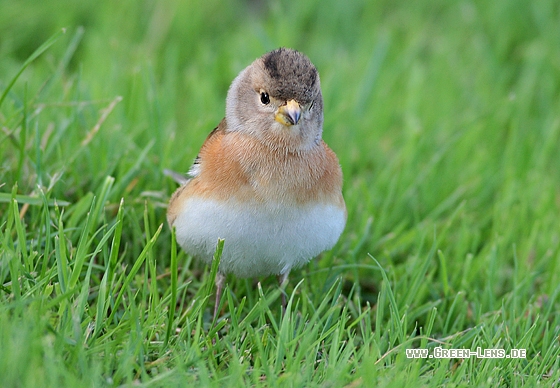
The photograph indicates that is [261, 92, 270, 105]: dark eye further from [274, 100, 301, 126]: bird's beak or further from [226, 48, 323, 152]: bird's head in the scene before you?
[274, 100, 301, 126]: bird's beak

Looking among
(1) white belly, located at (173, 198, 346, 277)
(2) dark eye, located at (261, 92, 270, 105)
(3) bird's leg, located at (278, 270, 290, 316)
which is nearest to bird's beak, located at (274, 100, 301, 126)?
(2) dark eye, located at (261, 92, 270, 105)

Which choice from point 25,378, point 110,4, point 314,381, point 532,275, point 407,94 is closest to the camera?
point 25,378

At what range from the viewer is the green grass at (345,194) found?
3.06m

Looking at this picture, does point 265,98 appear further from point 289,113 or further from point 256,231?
point 256,231

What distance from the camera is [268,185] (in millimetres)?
3475

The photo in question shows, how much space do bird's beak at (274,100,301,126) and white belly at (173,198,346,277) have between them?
1.43ft

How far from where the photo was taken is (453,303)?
3.85 meters

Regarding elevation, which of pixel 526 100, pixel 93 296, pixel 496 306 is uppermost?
pixel 526 100

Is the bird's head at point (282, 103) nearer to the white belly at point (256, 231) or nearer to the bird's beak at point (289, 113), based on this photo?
the bird's beak at point (289, 113)

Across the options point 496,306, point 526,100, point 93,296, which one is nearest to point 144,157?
point 93,296

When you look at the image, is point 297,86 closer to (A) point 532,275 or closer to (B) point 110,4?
(A) point 532,275

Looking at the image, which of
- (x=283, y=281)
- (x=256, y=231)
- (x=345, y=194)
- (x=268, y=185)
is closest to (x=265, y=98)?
(x=268, y=185)

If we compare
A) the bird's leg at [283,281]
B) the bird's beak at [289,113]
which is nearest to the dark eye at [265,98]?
the bird's beak at [289,113]

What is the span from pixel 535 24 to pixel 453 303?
383 centimetres
